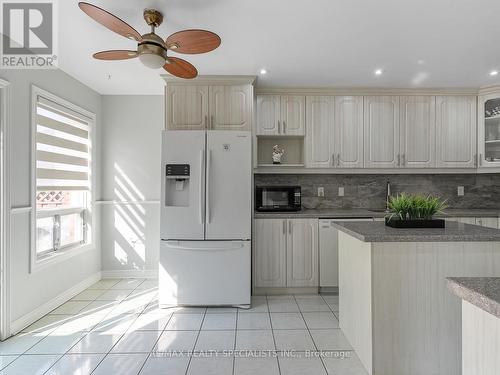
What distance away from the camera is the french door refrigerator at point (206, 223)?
3.03 metres

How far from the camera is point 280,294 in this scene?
349 cm

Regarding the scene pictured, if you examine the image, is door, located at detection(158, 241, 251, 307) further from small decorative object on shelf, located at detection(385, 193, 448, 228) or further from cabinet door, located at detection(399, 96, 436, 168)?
cabinet door, located at detection(399, 96, 436, 168)

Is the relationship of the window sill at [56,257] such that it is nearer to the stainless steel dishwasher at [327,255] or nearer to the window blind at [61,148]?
the window blind at [61,148]

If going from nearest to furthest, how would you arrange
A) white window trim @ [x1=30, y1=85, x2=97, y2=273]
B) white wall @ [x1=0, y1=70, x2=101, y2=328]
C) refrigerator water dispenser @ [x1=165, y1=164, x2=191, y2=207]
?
white wall @ [x1=0, y1=70, x2=101, y2=328], white window trim @ [x1=30, y1=85, x2=97, y2=273], refrigerator water dispenser @ [x1=165, y1=164, x2=191, y2=207]

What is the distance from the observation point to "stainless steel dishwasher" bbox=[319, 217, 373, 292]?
3469mm

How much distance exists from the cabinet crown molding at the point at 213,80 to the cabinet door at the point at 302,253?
1.64m

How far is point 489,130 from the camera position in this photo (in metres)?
3.70

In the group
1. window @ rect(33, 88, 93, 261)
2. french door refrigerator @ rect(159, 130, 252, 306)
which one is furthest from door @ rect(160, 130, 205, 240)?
window @ rect(33, 88, 93, 261)

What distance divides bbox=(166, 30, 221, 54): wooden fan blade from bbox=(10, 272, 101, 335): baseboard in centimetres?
259

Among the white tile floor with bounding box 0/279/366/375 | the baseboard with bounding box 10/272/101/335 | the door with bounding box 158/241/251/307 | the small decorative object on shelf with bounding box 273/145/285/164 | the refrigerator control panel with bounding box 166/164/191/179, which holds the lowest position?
the white tile floor with bounding box 0/279/366/375

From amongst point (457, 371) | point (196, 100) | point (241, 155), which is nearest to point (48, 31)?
point (196, 100)

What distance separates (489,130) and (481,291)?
12.2 feet

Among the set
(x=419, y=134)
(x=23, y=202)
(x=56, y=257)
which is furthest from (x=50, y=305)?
(x=419, y=134)

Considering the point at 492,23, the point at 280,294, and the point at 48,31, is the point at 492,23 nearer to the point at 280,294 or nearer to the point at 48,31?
the point at 280,294
